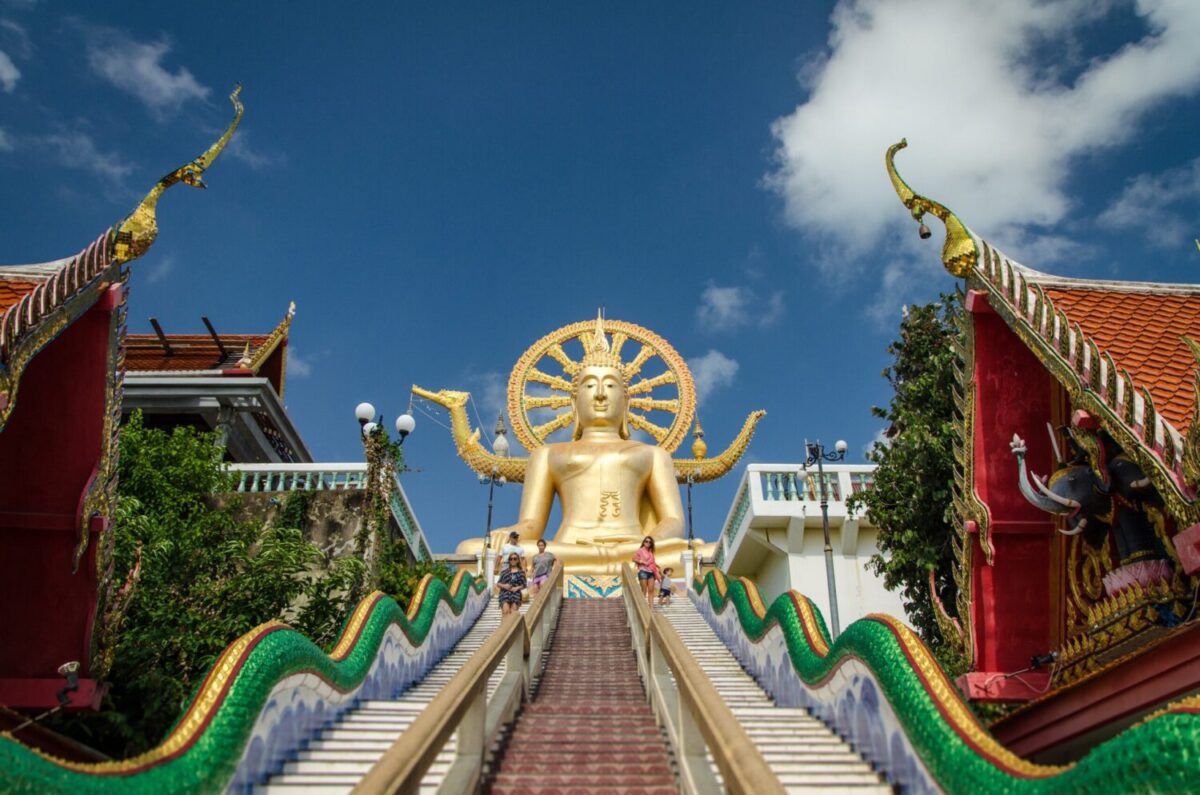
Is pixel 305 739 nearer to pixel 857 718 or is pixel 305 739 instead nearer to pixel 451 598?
pixel 857 718

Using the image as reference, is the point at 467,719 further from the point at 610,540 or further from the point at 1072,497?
the point at 610,540

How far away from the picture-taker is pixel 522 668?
621 cm

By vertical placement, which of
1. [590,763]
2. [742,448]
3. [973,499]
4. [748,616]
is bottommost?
[590,763]

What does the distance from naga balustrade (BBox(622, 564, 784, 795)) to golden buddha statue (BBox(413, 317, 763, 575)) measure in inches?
339

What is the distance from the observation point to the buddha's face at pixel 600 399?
1741 centimetres

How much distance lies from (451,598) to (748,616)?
318cm

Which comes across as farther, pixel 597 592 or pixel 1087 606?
pixel 597 592

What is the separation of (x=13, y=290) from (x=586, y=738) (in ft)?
13.9

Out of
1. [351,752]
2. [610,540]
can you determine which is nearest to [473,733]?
[351,752]

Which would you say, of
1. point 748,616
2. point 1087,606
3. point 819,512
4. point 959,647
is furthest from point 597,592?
point 1087,606

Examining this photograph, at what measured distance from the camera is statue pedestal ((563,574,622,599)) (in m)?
14.2

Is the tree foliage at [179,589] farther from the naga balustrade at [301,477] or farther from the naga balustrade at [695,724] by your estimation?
the naga balustrade at [695,724]

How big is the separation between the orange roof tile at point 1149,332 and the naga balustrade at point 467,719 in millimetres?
3500

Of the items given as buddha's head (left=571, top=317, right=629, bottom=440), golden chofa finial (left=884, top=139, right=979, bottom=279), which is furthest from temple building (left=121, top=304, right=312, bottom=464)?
golden chofa finial (left=884, top=139, right=979, bottom=279)
